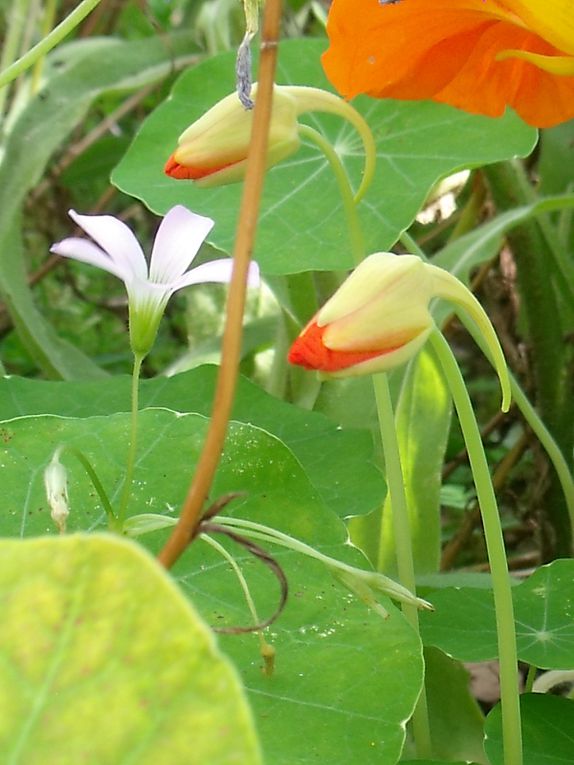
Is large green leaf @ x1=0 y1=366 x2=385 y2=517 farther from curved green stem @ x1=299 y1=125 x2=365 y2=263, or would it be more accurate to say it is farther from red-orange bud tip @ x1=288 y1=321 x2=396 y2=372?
red-orange bud tip @ x1=288 y1=321 x2=396 y2=372

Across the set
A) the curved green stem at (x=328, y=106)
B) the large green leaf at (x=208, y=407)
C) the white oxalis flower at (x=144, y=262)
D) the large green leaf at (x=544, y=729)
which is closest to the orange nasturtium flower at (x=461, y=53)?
the curved green stem at (x=328, y=106)

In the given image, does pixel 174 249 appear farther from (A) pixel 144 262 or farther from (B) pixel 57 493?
(B) pixel 57 493

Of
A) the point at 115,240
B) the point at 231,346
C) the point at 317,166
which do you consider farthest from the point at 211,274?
the point at 317,166

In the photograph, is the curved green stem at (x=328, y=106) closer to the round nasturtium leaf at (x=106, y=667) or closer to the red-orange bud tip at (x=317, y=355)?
the red-orange bud tip at (x=317, y=355)

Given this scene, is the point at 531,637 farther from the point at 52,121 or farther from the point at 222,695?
the point at 52,121

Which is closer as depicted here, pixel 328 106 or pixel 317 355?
pixel 317 355
